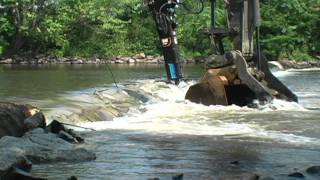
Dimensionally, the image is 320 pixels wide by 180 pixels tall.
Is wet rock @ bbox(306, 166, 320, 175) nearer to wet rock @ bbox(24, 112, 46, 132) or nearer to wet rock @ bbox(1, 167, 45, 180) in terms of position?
wet rock @ bbox(1, 167, 45, 180)

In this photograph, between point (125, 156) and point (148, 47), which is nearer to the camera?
point (125, 156)

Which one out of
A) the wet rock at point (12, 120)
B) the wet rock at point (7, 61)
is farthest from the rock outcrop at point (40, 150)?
the wet rock at point (7, 61)

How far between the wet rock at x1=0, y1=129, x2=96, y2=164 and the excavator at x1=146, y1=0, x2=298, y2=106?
8.81 meters

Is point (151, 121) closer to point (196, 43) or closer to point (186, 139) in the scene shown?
point (186, 139)

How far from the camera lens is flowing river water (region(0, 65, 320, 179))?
9.17 m

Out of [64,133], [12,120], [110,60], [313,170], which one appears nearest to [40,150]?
[64,133]

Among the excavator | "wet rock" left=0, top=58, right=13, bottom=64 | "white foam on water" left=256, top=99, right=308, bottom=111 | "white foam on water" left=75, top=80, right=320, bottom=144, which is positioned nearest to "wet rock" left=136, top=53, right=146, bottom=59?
"wet rock" left=0, top=58, right=13, bottom=64

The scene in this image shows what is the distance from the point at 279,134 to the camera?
42.3ft

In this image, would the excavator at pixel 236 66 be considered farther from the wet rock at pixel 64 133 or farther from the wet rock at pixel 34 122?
the wet rock at pixel 34 122

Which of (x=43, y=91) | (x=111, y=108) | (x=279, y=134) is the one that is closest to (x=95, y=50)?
(x=43, y=91)

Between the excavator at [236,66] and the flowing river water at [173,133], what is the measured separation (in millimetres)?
519

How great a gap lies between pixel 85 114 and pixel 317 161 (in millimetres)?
6935

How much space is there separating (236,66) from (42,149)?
9.73 metres

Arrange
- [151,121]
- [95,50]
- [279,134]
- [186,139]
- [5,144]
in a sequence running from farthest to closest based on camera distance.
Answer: [95,50], [151,121], [279,134], [186,139], [5,144]
